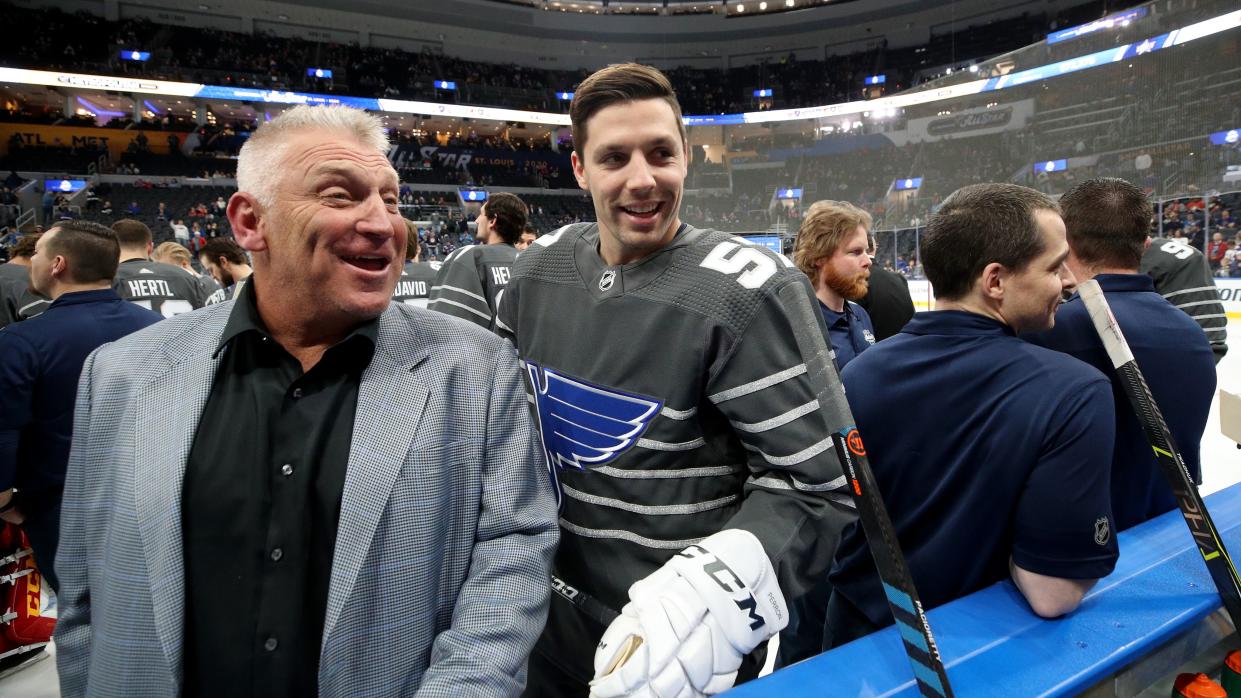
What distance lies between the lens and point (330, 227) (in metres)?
1.04

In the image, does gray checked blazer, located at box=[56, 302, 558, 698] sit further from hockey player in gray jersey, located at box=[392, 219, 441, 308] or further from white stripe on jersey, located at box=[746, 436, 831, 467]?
hockey player in gray jersey, located at box=[392, 219, 441, 308]

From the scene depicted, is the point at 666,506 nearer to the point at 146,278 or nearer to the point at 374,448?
the point at 374,448

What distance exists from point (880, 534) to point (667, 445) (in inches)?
15.6

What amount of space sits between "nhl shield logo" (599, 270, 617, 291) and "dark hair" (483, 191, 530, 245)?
90.6 inches

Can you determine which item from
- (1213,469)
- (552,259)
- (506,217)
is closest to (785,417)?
(552,259)

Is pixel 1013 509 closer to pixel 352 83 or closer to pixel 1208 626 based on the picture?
pixel 1208 626

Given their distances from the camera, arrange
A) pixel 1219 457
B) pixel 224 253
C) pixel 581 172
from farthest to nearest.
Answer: pixel 224 253, pixel 1219 457, pixel 581 172

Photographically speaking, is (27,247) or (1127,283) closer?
(1127,283)

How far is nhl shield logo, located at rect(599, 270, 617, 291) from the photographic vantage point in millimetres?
1249

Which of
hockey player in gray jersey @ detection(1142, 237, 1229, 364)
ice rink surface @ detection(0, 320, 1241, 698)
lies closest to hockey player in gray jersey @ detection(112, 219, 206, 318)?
ice rink surface @ detection(0, 320, 1241, 698)

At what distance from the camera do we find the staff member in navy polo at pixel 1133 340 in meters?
1.51

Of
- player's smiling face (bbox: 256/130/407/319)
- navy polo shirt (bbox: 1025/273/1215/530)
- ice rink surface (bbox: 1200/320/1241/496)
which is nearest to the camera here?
player's smiling face (bbox: 256/130/407/319)

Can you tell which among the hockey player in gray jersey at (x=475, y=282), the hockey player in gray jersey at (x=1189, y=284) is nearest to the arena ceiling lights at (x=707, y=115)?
the hockey player in gray jersey at (x=1189, y=284)

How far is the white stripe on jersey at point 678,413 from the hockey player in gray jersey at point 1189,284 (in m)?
2.80
